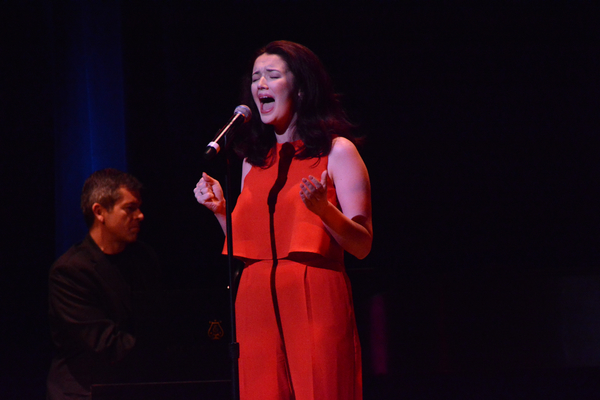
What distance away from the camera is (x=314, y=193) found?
150 cm

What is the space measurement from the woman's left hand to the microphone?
0.82 ft

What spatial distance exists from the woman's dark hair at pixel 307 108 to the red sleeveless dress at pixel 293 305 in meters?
0.11

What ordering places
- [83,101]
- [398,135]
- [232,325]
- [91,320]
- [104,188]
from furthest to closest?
[398,135]
[83,101]
[104,188]
[91,320]
[232,325]

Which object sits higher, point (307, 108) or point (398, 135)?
point (398, 135)

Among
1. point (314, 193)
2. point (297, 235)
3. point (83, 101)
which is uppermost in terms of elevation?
point (83, 101)

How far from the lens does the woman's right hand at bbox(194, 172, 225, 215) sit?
73.2 inches

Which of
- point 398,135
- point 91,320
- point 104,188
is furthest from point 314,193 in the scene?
point 398,135

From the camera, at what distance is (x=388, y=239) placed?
3.76m

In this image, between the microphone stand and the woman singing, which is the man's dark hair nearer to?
the woman singing

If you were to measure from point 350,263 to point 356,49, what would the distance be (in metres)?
1.41

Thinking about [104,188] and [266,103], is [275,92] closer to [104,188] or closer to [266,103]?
[266,103]

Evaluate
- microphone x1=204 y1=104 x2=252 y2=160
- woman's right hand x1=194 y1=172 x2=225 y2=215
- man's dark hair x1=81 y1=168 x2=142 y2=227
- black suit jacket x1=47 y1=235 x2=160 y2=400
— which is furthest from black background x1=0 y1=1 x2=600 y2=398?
microphone x1=204 y1=104 x2=252 y2=160

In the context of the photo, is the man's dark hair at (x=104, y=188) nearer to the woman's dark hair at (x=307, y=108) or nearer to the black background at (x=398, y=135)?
the black background at (x=398, y=135)

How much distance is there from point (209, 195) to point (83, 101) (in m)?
1.94
